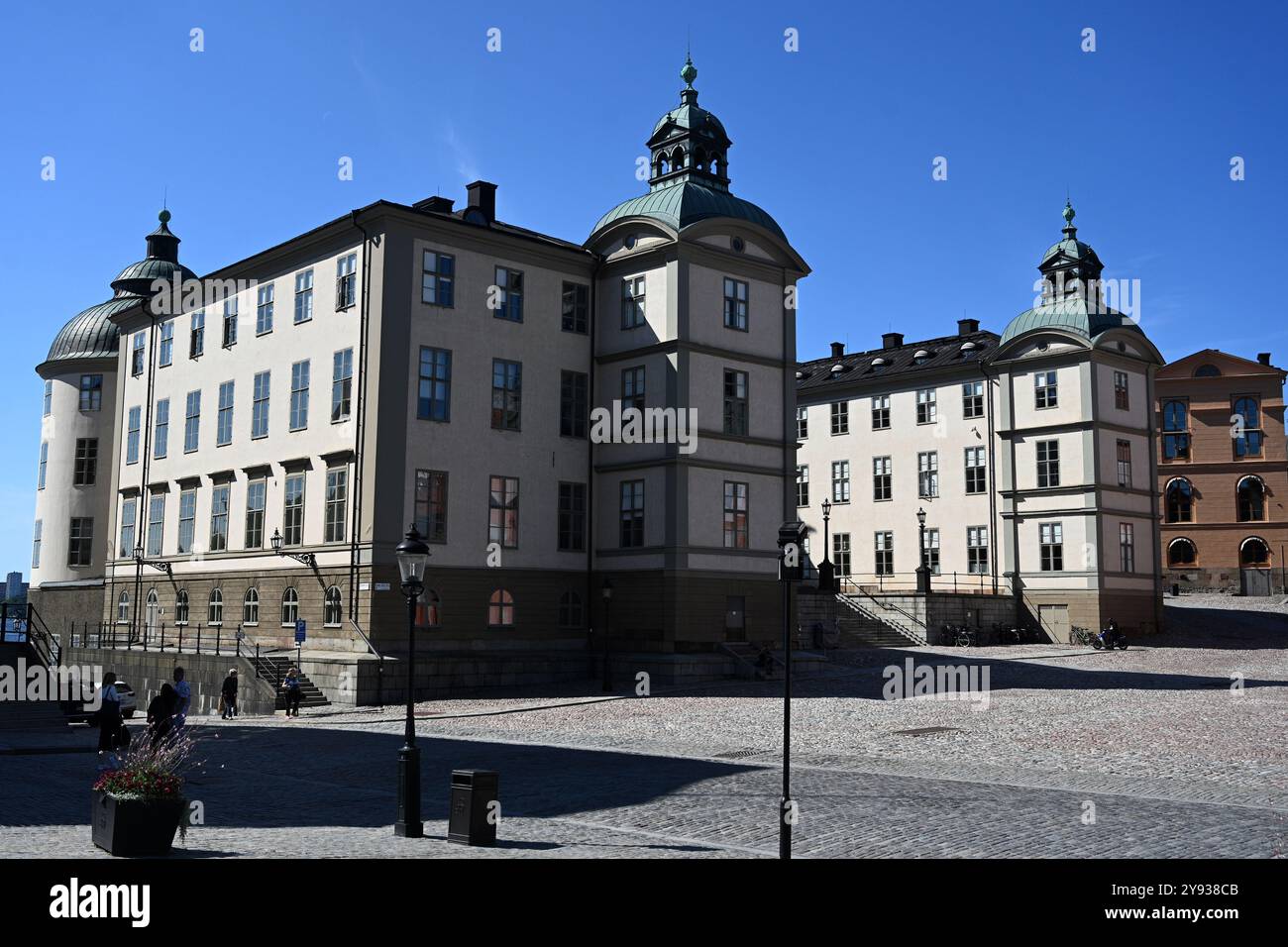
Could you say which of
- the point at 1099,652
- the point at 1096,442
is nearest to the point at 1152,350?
the point at 1096,442

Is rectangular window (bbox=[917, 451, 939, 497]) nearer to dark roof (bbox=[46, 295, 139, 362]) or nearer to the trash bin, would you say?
dark roof (bbox=[46, 295, 139, 362])

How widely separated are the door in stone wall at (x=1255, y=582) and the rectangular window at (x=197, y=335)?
62.2 meters

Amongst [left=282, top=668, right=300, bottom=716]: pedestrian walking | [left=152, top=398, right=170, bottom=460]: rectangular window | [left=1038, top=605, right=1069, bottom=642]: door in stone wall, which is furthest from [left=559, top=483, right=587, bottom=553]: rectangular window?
[left=1038, top=605, right=1069, bottom=642]: door in stone wall

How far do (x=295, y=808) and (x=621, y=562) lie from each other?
24041 millimetres

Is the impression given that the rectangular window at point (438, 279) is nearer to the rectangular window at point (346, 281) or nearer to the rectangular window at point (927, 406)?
the rectangular window at point (346, 281)

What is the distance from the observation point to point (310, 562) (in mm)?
38125

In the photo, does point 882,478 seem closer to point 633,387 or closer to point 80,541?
point 633,387

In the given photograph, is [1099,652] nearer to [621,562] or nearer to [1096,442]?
[1096,442]

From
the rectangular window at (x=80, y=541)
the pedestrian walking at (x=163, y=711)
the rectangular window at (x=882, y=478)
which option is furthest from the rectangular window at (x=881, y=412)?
the pedestrian walking at (x=163, y=711)

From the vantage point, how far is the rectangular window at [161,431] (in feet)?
156

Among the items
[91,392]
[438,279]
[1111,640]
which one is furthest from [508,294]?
[1111,640]

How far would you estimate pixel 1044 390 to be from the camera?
58281mm

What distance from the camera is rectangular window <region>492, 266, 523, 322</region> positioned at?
3941cm

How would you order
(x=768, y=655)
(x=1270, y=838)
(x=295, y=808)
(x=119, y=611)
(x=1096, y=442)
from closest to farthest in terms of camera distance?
(x=1270, y=838) < (x=295, y=808) < (x=768, y=655) < (x=119, y=611) < (x=1096, y=442)
